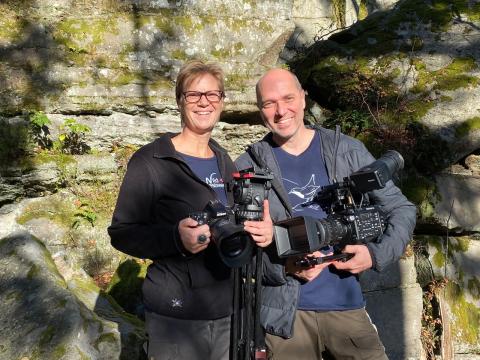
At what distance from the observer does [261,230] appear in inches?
85.0

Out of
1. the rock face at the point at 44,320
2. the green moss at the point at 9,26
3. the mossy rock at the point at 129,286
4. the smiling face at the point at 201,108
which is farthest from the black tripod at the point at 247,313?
the green moss at the point at 9,26

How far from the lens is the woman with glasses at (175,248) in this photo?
2.27 meters

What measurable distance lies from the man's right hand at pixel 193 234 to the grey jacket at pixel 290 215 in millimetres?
580

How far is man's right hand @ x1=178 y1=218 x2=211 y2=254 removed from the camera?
203cm

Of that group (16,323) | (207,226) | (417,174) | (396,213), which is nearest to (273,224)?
(207,226)

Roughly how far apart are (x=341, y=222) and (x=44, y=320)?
238cm

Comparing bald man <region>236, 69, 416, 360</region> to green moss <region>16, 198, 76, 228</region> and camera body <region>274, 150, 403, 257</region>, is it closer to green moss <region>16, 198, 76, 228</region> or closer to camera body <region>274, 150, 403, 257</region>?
camera body <region>274, 150, 403, 257</region>

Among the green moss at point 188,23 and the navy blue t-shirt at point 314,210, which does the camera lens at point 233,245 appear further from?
the green moss at point 188,23

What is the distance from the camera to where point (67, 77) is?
6.08 meters

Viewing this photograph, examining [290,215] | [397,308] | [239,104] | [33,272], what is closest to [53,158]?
[33,272]

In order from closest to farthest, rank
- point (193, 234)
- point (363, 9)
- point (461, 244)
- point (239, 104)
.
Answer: point (193, 234) < point (461, 244) < point (239, 104) < point (363, 9)

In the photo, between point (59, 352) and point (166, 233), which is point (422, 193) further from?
point (59, 352)

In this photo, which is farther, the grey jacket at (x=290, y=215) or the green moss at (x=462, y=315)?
the green moss at (x=462, y=315)

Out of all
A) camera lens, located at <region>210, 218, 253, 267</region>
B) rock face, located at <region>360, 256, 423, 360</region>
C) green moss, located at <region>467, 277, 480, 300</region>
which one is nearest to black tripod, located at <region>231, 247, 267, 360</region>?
camera lens, located at <region>210, 218, 253, 267</region>
